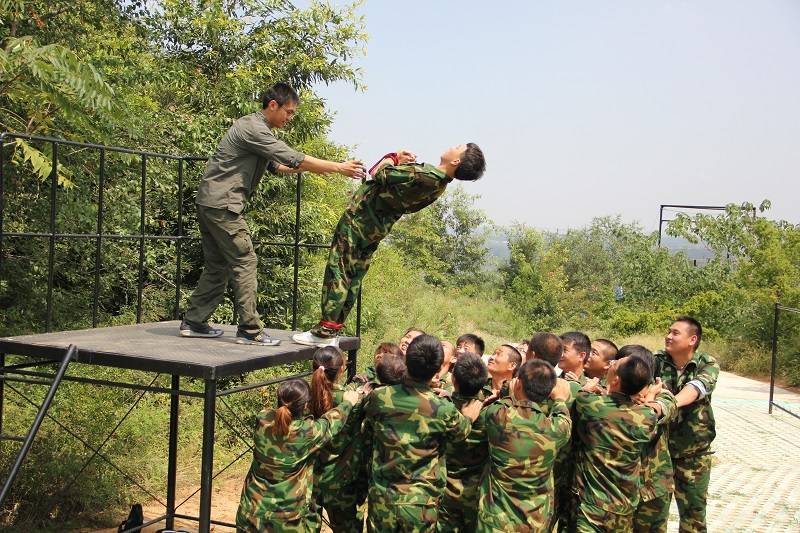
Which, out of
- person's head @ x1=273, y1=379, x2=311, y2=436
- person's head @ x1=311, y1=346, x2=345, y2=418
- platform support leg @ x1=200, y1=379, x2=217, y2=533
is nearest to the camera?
person's head @ x1=273, y1=379, x2=311, y2=436

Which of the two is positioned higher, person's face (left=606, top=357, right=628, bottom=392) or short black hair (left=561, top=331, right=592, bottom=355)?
short black hair (left=561, top=331, right=592, bottom=355)

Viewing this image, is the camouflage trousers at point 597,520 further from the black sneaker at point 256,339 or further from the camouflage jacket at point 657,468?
the black sneaker at point 256,339

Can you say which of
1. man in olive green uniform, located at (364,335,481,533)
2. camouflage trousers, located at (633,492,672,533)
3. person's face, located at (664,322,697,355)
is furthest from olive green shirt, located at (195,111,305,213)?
camouflage trousers, located at (633,492,672,533)

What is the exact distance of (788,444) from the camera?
11.5m

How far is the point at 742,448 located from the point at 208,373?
8.55 meters

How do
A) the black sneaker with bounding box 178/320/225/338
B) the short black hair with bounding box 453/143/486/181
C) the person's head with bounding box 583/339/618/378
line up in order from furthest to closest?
the black sneaker with bounding box 178/320/225/338 < the person's head with bounding box 583/339/618/378 < the short black hair with bounding box 453/143/486/181

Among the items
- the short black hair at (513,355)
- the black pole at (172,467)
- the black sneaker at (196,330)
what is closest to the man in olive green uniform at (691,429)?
the short black hair at (513,355)

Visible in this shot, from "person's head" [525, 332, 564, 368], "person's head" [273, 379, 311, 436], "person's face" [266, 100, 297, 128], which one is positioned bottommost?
"person's head" [273, 379, 311, 436]

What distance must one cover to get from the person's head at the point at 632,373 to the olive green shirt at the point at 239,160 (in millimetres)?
2363

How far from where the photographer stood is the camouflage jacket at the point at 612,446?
15.3 feet

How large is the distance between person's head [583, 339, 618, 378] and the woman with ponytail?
1.81 m

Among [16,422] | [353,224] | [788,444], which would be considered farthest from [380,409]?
[788,444]

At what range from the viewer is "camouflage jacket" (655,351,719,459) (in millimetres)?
5328

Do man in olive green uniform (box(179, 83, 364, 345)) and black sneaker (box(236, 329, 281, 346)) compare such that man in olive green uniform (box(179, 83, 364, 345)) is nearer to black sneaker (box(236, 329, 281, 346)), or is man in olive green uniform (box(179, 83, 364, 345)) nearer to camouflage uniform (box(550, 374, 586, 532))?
black sneaker (box(236, 329, 281, 346))
